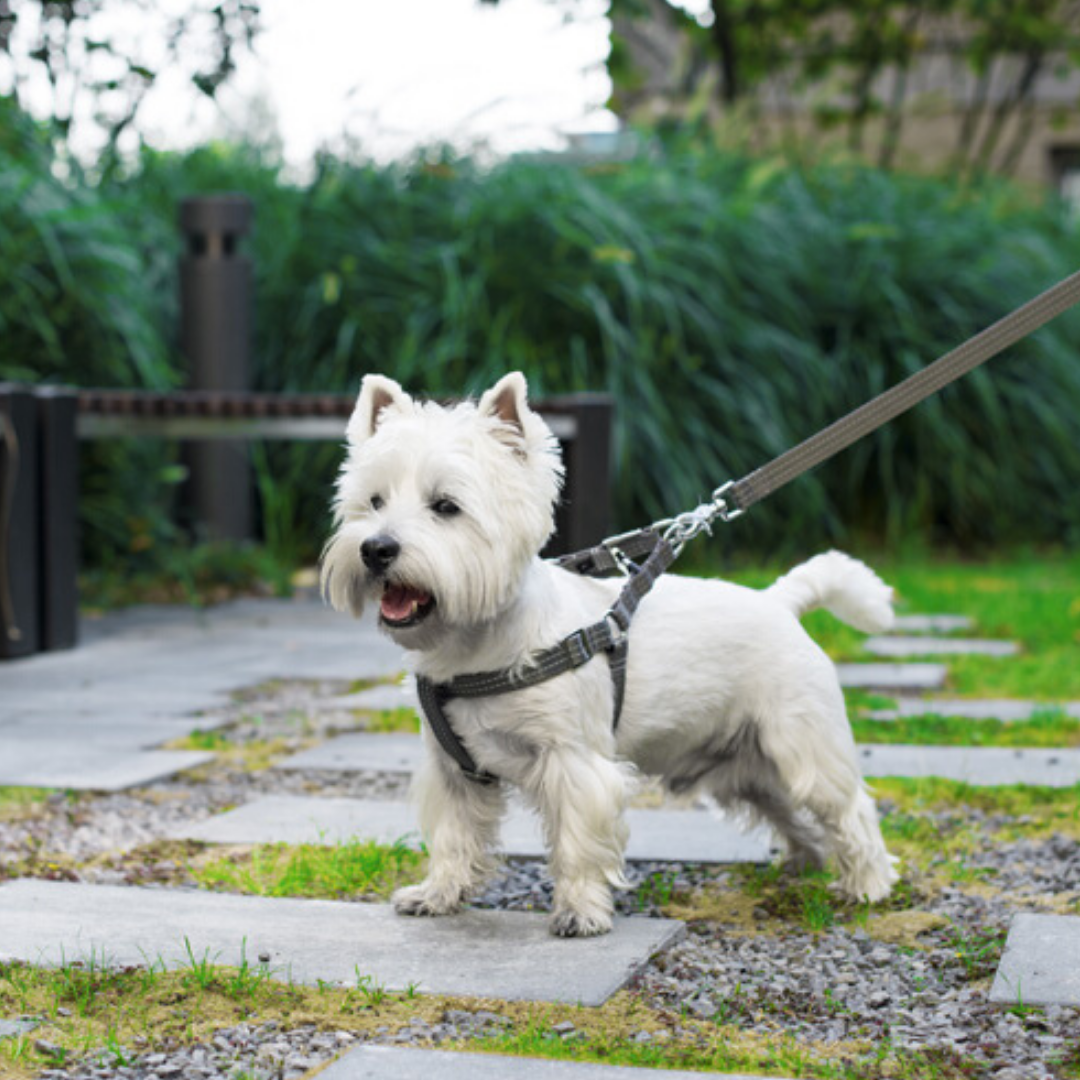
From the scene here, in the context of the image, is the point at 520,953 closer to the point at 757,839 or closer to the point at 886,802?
the point at 757,839

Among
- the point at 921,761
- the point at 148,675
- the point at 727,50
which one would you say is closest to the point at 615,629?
the point at 921,761

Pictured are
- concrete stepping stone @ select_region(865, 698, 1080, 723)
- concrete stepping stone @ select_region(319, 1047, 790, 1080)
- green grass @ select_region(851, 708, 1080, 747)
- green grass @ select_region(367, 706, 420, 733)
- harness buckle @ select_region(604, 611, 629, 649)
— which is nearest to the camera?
concrete stepping stone @ select_region(319, 1047, 790, 1080)

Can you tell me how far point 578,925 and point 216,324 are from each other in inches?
→ 238

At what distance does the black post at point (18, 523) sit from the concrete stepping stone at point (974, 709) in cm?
291

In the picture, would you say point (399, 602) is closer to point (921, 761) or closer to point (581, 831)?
point (581, 831)

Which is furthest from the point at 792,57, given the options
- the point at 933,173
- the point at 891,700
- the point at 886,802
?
the point at 886,802

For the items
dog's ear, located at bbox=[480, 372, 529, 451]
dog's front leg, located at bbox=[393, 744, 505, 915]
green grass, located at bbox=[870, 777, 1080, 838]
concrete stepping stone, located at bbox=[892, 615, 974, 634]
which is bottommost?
green grass, located at bbox=[870, 777, 1080, 838]

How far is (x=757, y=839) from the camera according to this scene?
3736mm

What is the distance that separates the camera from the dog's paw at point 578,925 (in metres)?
2.96

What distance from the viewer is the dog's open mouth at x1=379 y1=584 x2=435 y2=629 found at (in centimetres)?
287

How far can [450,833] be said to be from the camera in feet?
10.4

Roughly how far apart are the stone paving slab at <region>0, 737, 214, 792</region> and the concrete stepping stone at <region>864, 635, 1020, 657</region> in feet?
9.43

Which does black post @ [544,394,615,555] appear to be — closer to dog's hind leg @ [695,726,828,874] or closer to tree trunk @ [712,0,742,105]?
dog's hind leg @ [695,726,828,874]

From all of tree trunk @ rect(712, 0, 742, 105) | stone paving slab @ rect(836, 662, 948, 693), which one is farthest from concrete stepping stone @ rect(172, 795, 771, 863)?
tree trunk @ rect(712, 0, 742, 105)
